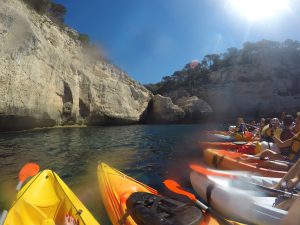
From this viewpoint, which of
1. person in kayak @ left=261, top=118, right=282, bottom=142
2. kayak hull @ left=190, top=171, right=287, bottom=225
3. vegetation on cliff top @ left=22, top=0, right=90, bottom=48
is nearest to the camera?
kayak hull @ left=190, top=171, right=287, bottom=225

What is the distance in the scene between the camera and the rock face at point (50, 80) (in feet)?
53.9

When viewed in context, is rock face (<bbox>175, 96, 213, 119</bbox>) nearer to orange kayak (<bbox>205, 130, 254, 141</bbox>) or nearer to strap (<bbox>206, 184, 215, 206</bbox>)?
orange kayak (<bbox>205, 130, 254, 141</bbox>)

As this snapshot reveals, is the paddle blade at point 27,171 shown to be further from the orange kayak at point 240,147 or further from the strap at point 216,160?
the orange kayak at point 240,147

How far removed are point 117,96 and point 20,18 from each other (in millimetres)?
13522

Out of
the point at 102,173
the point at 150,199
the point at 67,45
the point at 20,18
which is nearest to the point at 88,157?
the point at 102,173

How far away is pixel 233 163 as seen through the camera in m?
7.07

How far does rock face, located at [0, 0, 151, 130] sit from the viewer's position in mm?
16438

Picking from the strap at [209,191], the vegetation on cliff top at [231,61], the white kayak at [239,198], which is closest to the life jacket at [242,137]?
the white kayak at [239,198]

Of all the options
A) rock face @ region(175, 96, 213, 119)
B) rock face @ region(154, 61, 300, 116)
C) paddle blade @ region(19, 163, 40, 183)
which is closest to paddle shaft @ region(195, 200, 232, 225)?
paddle blade @ region(19, 163, 40, 183)

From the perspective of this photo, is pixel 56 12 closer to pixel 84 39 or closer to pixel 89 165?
pixel 84 39

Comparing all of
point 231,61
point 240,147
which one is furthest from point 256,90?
point 240,147

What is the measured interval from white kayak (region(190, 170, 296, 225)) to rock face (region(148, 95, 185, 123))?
30.8m

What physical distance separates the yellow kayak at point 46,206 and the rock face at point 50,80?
13216 mm

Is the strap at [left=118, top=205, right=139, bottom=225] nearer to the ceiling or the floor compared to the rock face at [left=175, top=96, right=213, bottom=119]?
nearer to the floor
